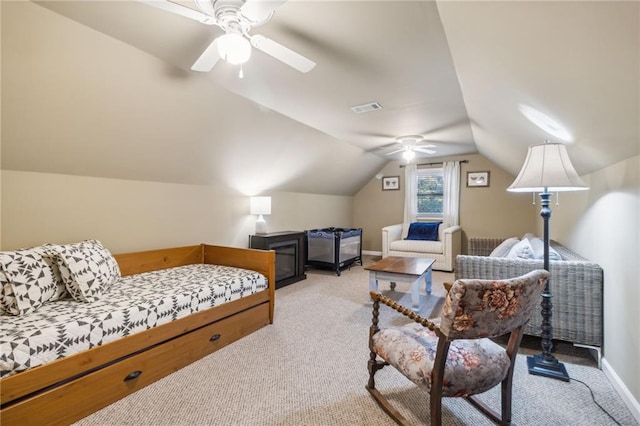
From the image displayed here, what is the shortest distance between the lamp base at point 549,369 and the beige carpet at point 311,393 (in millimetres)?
51

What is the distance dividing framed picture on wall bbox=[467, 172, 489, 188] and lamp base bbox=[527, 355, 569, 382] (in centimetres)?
432

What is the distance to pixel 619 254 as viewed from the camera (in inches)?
73.7

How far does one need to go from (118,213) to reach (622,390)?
4050mm

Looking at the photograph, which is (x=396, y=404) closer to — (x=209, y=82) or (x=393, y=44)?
(x=393, y=44)

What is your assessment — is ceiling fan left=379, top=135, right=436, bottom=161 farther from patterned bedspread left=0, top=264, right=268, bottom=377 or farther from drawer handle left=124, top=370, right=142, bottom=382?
drawer handle left=124, top=370, right=142, bottom=382

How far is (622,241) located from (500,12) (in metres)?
1.62

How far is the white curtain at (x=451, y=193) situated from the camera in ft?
19.5

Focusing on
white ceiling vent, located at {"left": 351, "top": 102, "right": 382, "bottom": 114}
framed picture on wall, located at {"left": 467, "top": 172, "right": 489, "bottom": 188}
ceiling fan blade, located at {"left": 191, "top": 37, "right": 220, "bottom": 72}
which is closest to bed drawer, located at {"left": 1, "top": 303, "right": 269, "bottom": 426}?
ceiling fan blade, located at {"left": 191, "top": 37, "right": 220, "bottom": 72}

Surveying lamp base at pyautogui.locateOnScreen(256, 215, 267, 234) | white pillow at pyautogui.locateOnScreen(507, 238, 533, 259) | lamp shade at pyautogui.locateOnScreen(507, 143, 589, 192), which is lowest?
white pillow at pyautogui.locateOnScreen(507, 238, 533, 259)

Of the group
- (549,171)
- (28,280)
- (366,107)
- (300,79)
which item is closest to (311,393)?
(28,280)

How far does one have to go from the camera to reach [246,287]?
8.81ft

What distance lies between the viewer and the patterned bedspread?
4.79ft

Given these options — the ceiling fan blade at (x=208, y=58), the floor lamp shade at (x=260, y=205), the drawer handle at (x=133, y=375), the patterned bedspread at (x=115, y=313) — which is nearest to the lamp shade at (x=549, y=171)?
the ceiling fan blade at (x=208, y=58)

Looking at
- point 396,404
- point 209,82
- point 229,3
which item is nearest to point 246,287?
point 396,404
